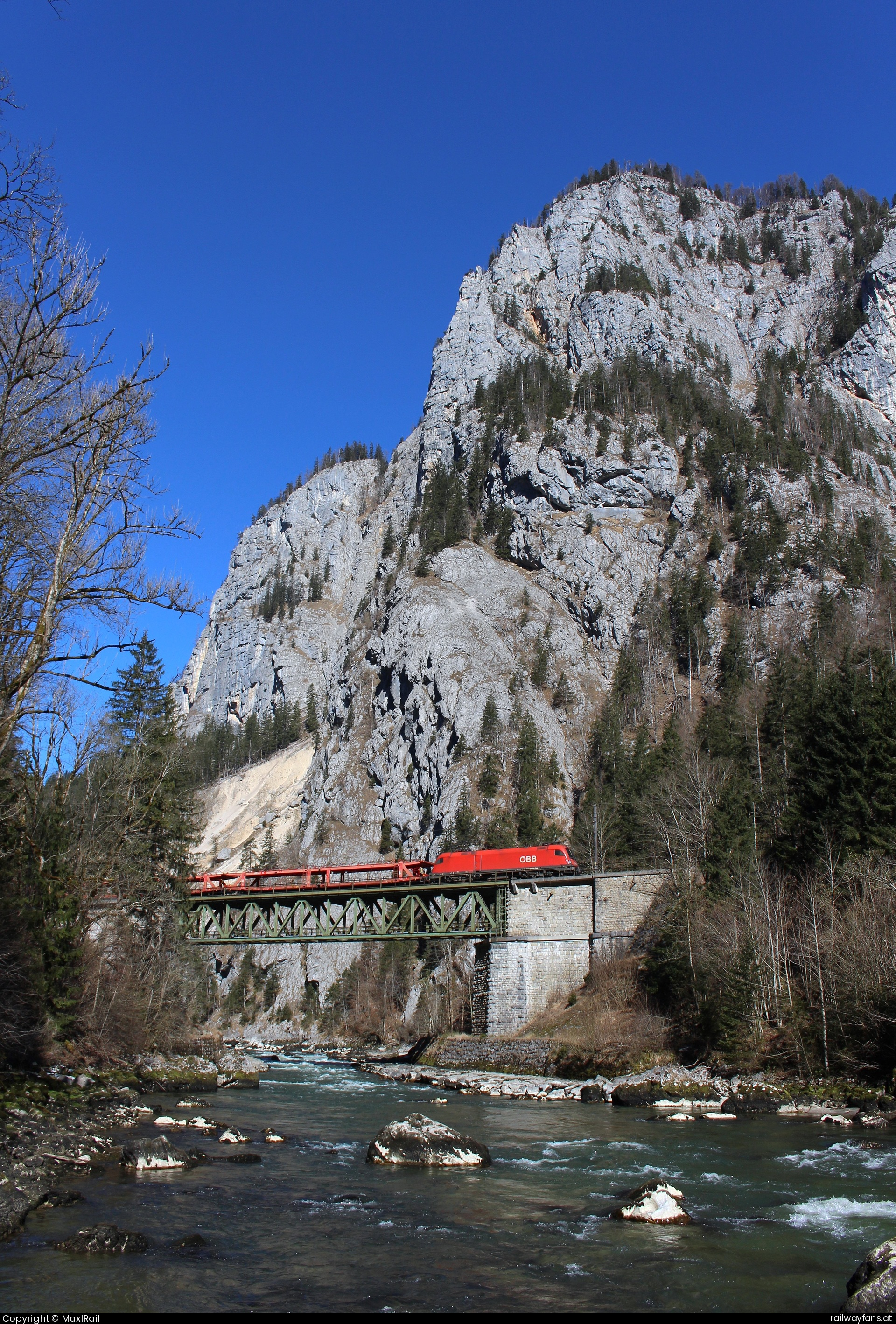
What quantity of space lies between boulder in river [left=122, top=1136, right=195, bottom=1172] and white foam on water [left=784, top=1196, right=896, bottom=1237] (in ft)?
32.0

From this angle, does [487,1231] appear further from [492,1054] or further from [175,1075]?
[492,1054]

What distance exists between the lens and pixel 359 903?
41344 millimetres

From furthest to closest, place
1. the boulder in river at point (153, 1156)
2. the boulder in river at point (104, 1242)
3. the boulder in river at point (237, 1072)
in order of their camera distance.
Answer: the boulder in river at point (237, 1072) → the boulder in river at point (153, 1156) → the boulder in river at point (104, 1242)

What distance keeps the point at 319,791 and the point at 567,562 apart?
37941 mm

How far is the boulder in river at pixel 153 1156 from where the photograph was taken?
43.9 ft

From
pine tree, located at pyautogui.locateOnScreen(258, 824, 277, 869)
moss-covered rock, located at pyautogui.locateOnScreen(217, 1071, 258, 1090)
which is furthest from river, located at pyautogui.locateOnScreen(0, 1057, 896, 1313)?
pine tree, located at pyautogui.locateOnScreen(258, 824, 277, 869)

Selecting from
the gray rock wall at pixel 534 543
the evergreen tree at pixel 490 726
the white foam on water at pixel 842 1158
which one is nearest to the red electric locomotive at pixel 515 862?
the gray rock wall at pixel 534 543

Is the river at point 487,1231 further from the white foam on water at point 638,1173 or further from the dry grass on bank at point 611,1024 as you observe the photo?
the dry grass on bank at point 611,1024

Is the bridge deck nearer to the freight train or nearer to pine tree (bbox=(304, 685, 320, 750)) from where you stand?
the freight train

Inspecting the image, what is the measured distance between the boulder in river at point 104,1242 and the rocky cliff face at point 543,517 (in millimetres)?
57361

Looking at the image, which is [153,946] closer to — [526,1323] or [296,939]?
[296,939]

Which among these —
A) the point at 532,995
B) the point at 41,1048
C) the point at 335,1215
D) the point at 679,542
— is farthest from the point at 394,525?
the point at 335,1215

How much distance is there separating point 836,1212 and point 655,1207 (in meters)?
2.69

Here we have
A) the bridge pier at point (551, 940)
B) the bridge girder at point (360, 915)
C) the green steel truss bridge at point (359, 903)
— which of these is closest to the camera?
the bridge pier at point (551, 940)
